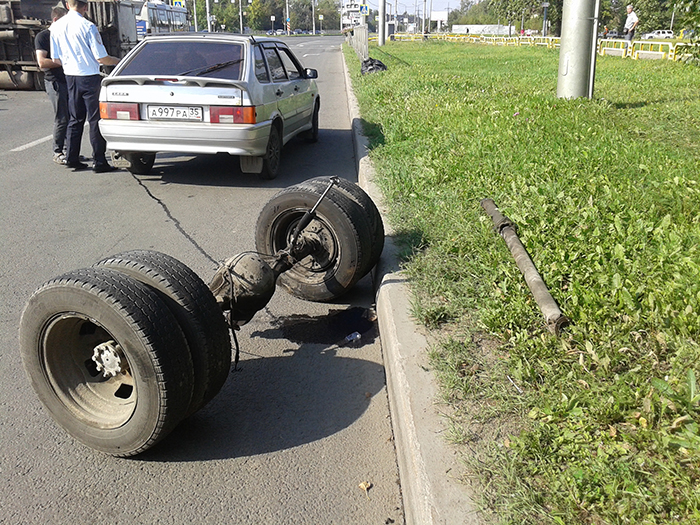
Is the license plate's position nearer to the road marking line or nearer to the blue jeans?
the blue jeans

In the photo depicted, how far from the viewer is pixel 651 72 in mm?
17781

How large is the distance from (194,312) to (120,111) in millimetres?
5405

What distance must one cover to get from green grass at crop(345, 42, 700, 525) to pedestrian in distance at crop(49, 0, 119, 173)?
353 centimetres

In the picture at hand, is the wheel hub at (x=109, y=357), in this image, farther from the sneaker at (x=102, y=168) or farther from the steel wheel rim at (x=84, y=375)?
the sneaker at (x=102, y=168)

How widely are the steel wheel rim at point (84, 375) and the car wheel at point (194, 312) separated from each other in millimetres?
291

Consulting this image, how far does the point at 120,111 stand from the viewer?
25.3ft

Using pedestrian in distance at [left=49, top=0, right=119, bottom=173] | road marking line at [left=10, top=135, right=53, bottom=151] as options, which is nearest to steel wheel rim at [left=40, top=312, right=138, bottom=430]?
pedestrian in distance at [left=49, top=0, right=119, bottom=173]

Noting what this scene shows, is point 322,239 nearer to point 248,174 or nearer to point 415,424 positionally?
point 415,424

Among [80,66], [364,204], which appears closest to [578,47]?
[80,66]

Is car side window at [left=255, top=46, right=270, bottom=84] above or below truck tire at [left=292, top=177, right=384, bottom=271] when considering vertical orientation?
above

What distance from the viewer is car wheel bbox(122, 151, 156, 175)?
8393 millimetres

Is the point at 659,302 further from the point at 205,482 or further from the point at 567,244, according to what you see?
the point at 205,482

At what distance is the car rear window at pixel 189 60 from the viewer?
25.7 ft

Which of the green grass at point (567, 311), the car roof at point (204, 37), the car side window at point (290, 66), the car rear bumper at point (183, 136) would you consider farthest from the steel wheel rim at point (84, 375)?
the car side window at point (290, 66)
